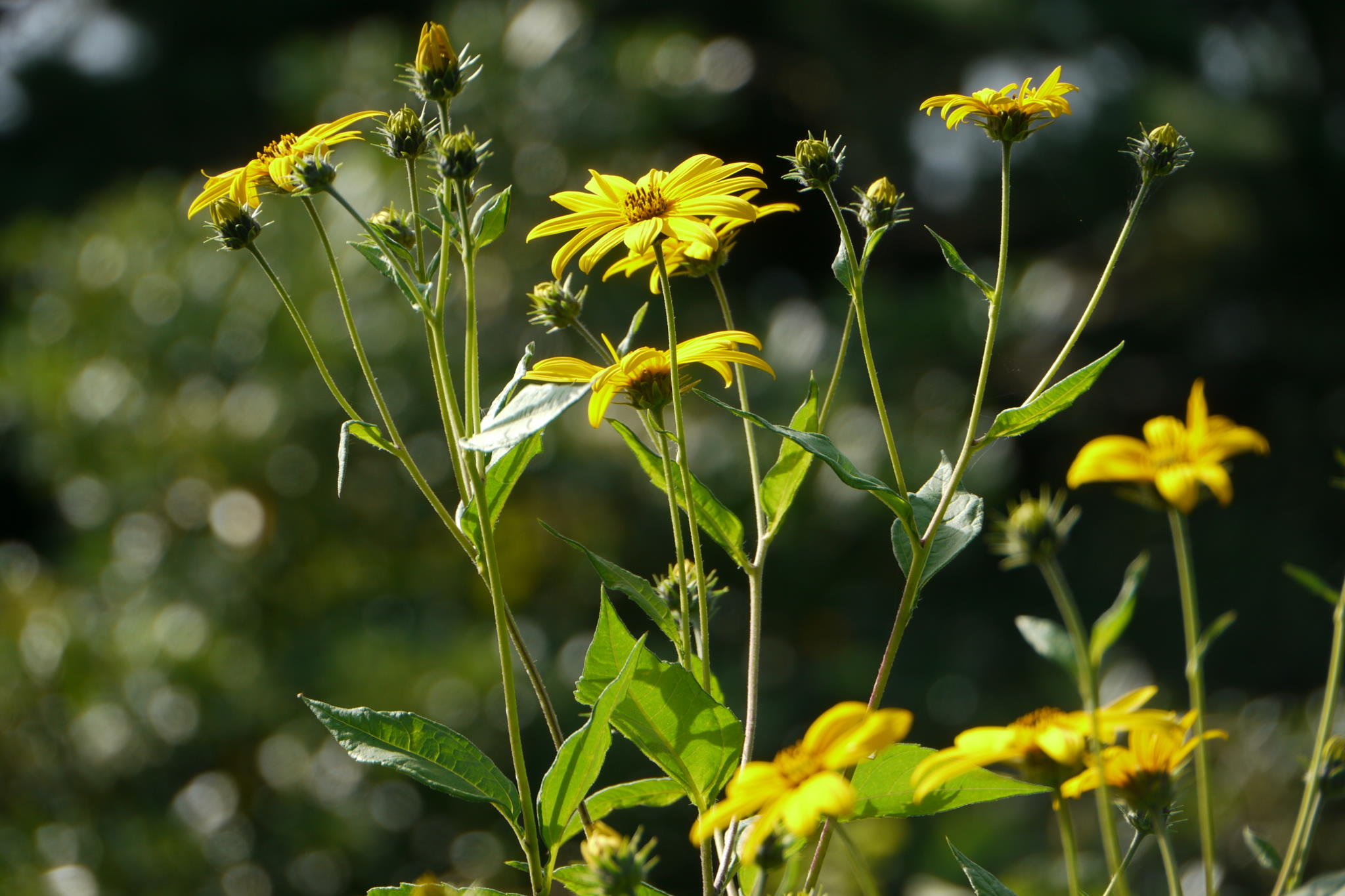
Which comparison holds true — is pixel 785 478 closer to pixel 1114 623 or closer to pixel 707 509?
pixel 707 509

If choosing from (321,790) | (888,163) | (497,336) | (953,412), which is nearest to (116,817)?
(321,790)

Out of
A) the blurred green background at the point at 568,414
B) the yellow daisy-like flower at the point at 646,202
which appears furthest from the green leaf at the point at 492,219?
the blurred green background at the point at 568,414

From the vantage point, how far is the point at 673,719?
0.37 metres

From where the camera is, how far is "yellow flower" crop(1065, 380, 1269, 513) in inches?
10.3

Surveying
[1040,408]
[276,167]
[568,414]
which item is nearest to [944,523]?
[1040,408]

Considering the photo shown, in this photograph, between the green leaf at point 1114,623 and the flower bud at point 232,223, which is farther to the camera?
the flower bud at point 232,223

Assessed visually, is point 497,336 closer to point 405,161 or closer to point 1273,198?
point 405,161

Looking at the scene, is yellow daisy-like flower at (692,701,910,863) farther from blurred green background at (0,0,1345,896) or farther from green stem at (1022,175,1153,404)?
blurred green background at (0,0,1345,896)

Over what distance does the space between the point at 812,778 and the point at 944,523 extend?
0.52ft

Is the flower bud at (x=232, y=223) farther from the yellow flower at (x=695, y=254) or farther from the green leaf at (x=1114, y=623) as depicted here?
the green leaf at (x=1114, y=623)

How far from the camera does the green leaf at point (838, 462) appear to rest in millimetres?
341

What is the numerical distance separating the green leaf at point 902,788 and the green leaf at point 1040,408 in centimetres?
11

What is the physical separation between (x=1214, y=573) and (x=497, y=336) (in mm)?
2968

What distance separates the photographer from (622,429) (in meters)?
0.44
